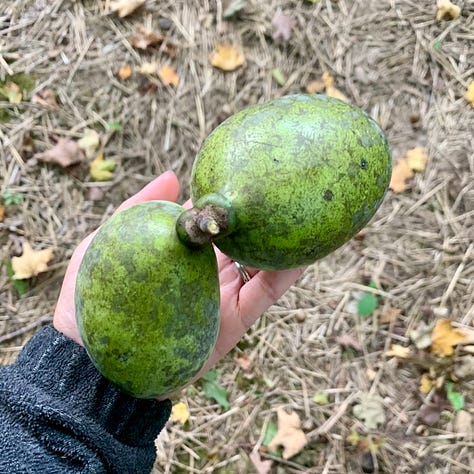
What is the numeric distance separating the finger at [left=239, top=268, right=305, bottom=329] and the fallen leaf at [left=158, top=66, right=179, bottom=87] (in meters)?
1.39

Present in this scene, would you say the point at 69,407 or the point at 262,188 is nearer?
the point at 262,188

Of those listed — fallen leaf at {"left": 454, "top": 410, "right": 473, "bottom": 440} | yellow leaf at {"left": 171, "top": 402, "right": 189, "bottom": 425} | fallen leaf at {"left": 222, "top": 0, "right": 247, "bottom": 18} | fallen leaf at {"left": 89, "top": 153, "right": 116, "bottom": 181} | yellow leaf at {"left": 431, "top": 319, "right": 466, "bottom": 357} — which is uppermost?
fallen leaf at {"left": 222, "top": 0, "right": 247, "bottom": 18}

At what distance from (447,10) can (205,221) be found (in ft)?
8.30

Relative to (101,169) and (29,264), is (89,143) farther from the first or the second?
(29,264)

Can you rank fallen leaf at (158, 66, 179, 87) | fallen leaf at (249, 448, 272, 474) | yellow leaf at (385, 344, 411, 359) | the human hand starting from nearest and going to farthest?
the human hand
fallen leaf at (249, 448, 272, 474)
yellow leaf at (385, 344, 411, 359)
fallen leaf at (158, 66, 179, 87)

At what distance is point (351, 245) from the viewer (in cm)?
330

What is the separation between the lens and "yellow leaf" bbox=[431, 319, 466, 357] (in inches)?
123

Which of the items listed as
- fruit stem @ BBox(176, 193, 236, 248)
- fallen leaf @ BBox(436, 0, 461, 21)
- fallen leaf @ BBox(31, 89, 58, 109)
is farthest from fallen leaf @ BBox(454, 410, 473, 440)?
fallen leaf @ BBox(31, 89, 58, 109)

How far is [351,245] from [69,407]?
1738 millimetres

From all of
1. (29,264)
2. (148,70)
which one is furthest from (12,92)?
(29,264)

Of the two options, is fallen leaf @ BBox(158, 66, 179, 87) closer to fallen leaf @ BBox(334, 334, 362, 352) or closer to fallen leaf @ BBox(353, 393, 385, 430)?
fallen leaf @ BBox(334, 334, 362, 352)

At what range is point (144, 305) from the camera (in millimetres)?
1651

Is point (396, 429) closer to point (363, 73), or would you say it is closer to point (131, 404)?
point (131, 404)

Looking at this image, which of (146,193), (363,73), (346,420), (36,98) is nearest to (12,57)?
(36,98)
